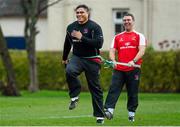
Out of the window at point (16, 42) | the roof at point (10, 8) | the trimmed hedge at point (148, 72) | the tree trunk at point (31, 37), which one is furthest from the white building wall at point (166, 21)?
the window at point (16, 42)

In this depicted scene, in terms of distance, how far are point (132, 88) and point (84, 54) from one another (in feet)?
5.34

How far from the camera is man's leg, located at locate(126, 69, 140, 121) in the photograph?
647 inches

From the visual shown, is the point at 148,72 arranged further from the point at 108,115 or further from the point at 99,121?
the point at 99,121

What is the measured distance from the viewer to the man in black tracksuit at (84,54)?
15.2 m

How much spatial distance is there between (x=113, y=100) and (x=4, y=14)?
3860 centimetres

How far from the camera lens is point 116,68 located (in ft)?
53.9

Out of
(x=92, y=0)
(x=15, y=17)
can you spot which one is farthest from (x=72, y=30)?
(x=15, y=17)

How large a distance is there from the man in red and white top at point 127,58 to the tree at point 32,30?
2078cm

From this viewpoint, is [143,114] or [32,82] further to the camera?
[32,82]

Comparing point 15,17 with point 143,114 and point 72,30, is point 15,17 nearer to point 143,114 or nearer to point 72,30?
point 143,114

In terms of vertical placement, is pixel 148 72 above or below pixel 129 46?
below

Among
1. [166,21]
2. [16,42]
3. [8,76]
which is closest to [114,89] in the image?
[8,76]

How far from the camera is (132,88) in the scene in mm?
16562

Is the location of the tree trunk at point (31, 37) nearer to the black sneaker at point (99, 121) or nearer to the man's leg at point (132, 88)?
the man's leg at point (132, 88)
